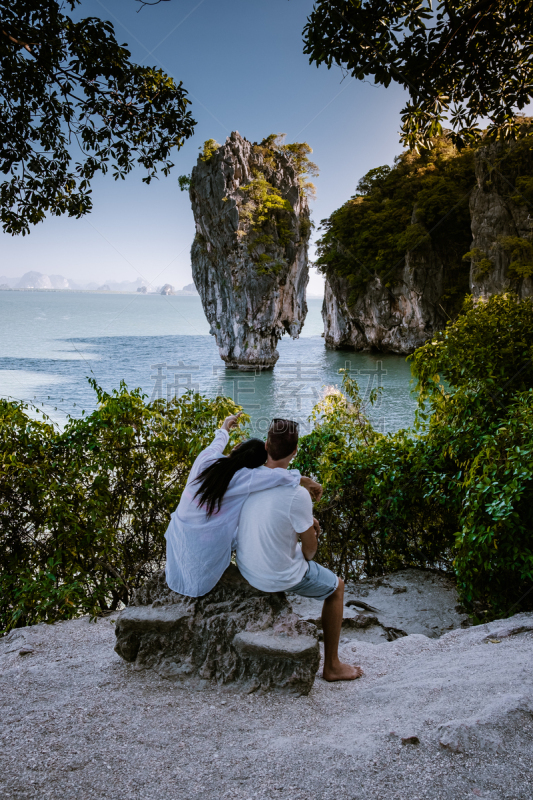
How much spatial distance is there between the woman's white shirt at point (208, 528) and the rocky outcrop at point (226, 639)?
0.48ft

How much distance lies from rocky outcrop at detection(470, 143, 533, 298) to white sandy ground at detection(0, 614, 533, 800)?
2899cm

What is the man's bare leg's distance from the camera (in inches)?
107

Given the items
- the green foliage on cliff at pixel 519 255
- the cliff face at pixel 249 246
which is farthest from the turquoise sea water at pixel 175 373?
the green foliage on cliff at pixel 519 255

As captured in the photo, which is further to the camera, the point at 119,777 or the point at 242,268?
the point at 242,268

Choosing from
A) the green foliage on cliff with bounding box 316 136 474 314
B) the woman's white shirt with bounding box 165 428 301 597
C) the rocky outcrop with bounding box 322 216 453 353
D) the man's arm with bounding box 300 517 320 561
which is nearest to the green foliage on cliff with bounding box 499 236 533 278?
the green foliage on cliff with bounding box 316 136 474 314

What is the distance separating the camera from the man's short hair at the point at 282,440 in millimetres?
2688

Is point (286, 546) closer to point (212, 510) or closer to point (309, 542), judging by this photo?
point (309, 542)

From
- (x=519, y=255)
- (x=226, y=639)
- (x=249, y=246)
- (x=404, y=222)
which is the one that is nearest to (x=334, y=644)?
(x=226, y=639)

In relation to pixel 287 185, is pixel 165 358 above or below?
below

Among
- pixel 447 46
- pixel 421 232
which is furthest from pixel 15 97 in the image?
pixel 421 232

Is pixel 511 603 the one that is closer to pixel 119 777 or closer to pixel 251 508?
pixel 251 508

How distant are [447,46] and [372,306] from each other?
128 feet

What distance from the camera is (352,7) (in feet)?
12.6

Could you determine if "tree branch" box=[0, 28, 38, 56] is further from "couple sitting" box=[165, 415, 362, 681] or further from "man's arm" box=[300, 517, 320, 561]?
"man's arm" box=[300, 517, 320, 561]
